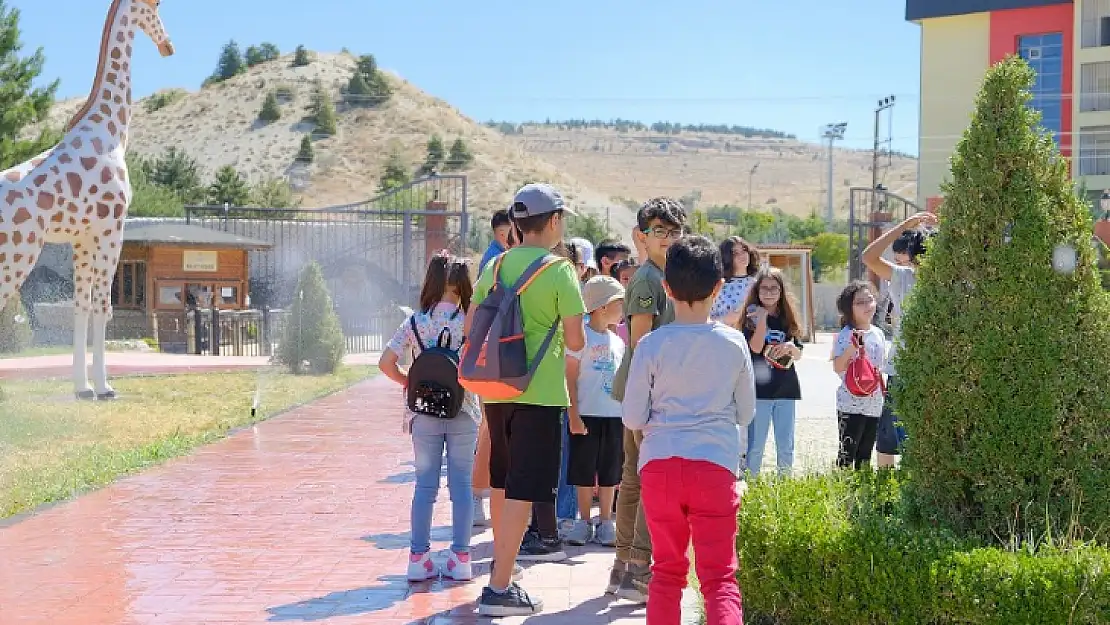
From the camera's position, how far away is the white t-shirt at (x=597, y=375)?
6582 millimetres

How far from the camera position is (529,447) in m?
4.99

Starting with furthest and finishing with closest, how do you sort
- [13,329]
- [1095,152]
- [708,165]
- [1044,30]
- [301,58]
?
1. [708,165]
2. [301,58]
3. [1044,30]
4. [1095,152]
5. [13,329]

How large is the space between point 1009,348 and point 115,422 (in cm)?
1002

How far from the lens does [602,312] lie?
6570 mm

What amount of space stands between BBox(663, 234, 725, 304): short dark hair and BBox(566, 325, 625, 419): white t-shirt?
2356 mm

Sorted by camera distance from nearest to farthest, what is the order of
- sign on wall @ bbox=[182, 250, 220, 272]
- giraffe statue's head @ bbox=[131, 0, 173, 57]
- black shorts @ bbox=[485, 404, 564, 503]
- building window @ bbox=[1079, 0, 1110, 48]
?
1. black shorts @ bbox=[485, 404, 564, 503]
2. giraffe statue's head @ bbox=[131, 0, 173, 57]
3. sign on wall @ bbox=[182, 250, 220, 272]
4. building window @ bbox=[1079, 0, 1110, 48]

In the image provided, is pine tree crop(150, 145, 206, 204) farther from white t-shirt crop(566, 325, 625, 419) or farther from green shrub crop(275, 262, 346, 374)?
white t-shirt crop(566, 325, 625, 419)

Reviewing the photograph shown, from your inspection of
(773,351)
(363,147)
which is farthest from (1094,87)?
(363,147)

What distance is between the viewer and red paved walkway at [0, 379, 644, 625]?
17.3 ft

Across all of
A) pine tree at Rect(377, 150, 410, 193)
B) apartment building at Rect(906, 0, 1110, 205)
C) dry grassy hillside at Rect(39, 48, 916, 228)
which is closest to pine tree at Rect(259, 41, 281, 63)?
dry grassy hillside at Rect(39, 48, 916, 228)

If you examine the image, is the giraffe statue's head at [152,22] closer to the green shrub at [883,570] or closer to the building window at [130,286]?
the green shrub at [883,570]

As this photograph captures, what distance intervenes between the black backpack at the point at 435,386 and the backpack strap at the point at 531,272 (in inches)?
28.1

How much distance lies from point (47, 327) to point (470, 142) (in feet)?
200

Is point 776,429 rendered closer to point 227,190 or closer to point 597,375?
point 597,375
